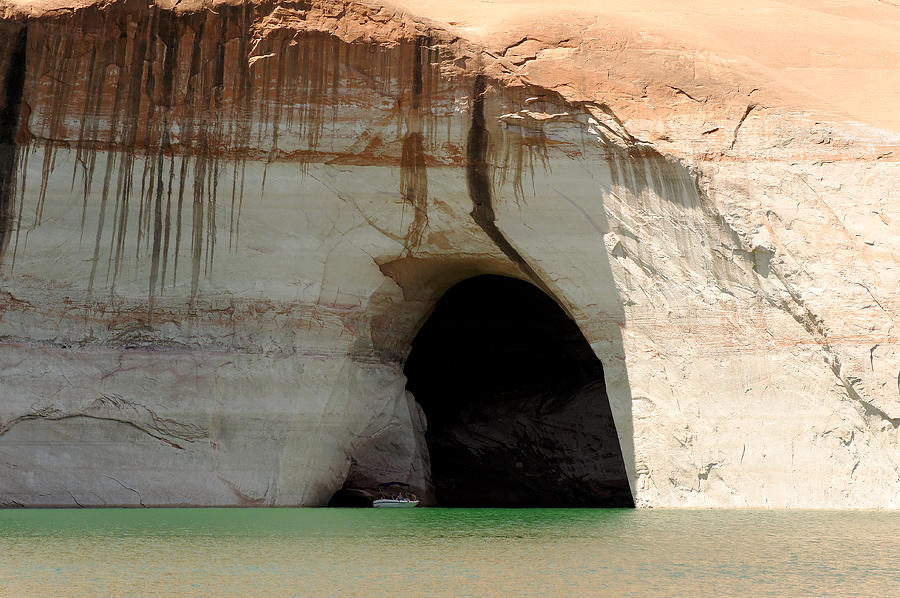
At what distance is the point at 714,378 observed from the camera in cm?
1334

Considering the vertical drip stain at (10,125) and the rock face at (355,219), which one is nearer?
the rock face at (355,219)

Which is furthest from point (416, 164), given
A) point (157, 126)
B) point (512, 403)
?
point (512, 403)

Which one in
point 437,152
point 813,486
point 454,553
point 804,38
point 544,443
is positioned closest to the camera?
point 454,553

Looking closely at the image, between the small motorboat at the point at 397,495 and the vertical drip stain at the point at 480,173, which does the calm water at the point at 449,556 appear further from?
the vertical drip stain at the point at 480,173

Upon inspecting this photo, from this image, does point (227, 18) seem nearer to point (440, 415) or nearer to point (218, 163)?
point (218, 163)

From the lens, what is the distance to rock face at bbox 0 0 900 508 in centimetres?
1351

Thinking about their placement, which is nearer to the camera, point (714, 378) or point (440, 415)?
point (714, 378)

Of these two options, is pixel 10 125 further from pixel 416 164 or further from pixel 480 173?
pixel 480 173

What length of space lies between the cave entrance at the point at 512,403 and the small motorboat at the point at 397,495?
107 inches

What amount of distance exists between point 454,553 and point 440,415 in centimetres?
1114

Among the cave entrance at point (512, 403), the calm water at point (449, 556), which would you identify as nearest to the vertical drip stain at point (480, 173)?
the cave entrance at point (512, 403)

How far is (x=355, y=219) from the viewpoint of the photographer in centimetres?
1480

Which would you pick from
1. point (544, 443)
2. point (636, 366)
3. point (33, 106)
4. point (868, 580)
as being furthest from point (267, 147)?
point (868, 580)

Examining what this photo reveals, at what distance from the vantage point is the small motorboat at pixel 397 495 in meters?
15.4
